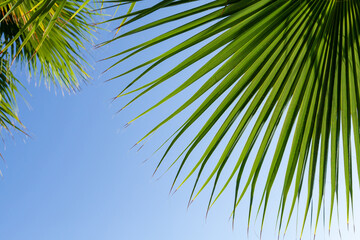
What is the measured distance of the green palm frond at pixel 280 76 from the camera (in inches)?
42.5

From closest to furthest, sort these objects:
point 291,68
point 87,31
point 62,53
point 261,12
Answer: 1. point 261,12
2. point 291,68
3. point 62,53
4. point 87,31

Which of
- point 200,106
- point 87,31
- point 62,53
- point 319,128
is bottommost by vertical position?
point 200,106

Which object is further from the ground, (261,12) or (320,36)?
(320,36)

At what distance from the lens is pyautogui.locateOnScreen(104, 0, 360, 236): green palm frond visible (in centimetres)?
108

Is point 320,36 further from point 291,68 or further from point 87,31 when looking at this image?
point 87,31

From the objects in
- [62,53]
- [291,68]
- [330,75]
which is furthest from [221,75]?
[62,53]

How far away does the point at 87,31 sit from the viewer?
2898mm

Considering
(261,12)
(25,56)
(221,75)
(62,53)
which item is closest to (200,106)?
(221,75)

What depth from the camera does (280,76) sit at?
1194mm

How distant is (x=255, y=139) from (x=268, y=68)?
0.73 ft

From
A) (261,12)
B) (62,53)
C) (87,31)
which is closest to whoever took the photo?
(261,12)

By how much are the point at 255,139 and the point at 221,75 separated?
9.2 inches

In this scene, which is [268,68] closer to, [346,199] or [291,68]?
[291,68]

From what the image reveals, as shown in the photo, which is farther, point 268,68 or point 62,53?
point 62,53
